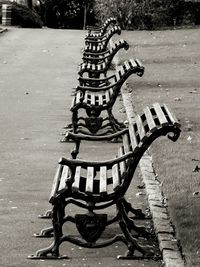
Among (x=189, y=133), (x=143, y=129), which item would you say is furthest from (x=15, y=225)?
(x=189, y=133)

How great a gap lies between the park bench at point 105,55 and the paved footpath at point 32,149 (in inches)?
29.8

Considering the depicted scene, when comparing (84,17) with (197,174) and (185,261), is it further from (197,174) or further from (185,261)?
(185,261)

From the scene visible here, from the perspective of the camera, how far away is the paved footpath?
672cm

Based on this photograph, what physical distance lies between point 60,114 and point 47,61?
8.52 meters

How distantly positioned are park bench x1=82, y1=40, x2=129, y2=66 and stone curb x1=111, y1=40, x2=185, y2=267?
5.13m

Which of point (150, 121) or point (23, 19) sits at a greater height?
point (150, 121)

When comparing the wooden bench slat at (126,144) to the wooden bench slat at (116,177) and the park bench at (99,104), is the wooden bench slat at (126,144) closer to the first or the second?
the wooden bench slat at (116,177)

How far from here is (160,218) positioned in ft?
23.9

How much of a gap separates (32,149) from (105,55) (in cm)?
579

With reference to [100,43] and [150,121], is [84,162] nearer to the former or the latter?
[150,121]

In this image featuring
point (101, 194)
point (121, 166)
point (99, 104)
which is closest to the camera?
point (101, 194)

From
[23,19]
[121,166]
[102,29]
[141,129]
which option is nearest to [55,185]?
[121,166]

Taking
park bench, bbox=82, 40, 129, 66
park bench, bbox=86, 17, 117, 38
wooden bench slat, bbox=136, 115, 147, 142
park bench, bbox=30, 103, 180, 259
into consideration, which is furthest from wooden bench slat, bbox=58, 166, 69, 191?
park bench, bbox=86, 17, 117, 38

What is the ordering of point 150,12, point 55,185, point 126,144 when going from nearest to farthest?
1. point 55,185
2. point 126,144
3. point 150,12
